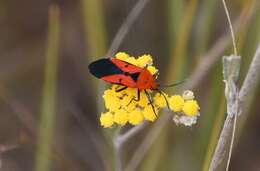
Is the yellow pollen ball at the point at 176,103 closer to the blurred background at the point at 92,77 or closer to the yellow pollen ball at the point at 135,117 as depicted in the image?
the yellow pollen ball at the point at 135,117

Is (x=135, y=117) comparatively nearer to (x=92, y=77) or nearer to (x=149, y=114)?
(x=149, y=114)

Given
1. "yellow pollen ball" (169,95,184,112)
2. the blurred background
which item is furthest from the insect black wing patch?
the blurred background

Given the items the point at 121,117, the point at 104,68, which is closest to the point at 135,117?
the point at 121,117

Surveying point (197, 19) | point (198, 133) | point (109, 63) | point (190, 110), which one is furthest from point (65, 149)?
point (190, 110)

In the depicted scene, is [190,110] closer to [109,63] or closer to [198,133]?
[109,63]

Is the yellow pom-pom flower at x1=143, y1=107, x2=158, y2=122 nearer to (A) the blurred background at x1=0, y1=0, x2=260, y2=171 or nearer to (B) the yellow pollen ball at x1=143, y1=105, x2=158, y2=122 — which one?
Answer: (B) the yellow pollen ball at x1=143, y1=105, x2=158, y2=122

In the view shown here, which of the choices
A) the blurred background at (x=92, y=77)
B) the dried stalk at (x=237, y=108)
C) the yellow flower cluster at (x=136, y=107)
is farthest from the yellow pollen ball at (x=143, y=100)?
the blurred background at (x=92, y=77)

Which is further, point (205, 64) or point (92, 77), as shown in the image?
point (92, 77)
